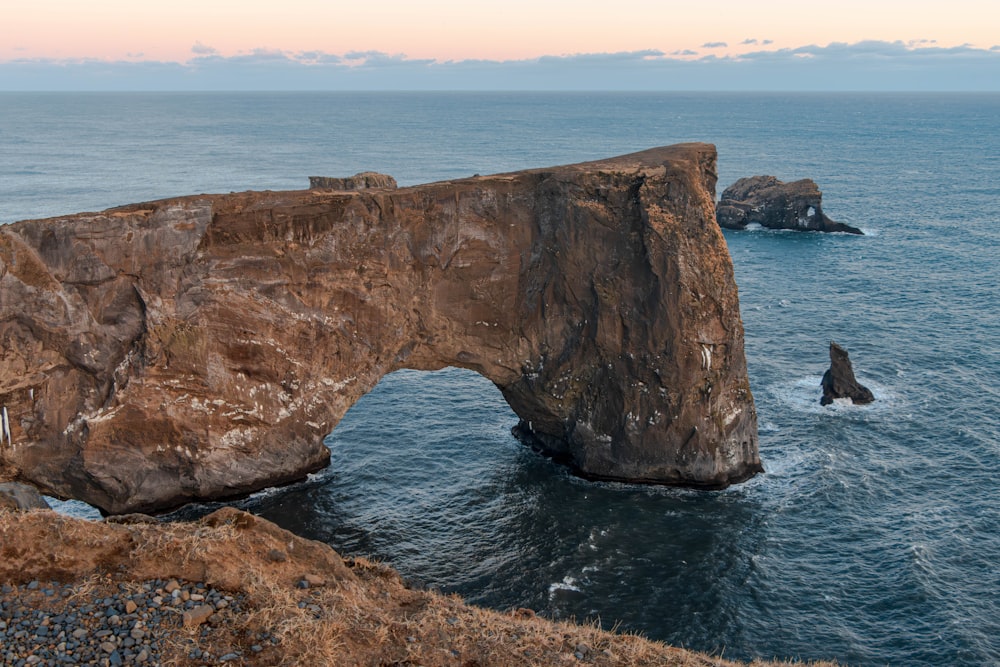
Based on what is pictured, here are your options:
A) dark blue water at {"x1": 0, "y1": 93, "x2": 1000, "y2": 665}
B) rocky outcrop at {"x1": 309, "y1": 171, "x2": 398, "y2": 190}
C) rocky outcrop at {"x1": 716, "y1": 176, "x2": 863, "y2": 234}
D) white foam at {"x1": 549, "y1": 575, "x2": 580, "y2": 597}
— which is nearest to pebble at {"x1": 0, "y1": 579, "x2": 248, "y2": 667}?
dark blue water at {"x1": 0, "y1": 93, "x2": 1000, "y2": 665}

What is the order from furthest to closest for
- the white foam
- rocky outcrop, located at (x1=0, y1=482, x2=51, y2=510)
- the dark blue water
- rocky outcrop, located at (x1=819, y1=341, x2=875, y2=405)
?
rocky outcrop, located at (x1=819, y1=341, x2=875, y2=405) → the white foam → the dark blue water → rocky outcrop, located at (x1=0, y1=482, x2=51, y2=510)

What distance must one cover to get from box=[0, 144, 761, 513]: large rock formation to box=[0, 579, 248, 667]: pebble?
21.7m

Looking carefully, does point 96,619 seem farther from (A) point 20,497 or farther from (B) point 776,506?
(B) point 776,506

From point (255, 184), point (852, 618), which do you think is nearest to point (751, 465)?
point (852, 618)

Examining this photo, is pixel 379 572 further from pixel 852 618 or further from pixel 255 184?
pixel 255 184

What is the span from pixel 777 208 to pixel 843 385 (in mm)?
60579

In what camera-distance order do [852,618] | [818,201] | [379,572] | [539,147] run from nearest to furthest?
[379,572]
[852,618]
[818,201]
[539,147]

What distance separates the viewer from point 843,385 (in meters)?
54.9

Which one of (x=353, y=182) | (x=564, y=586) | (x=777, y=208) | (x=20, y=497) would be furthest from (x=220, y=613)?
(x=777, y=208)

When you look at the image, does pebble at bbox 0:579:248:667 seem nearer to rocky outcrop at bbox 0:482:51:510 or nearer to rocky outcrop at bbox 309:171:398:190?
rocky outcrop at bbox 0:482:51:510

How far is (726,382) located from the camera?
152 feet

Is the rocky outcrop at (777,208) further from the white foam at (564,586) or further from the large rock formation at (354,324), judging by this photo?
the white foam at (564,586)

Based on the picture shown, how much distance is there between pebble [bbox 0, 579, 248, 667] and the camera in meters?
19.2

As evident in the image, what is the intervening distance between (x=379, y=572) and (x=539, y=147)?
168 metres
